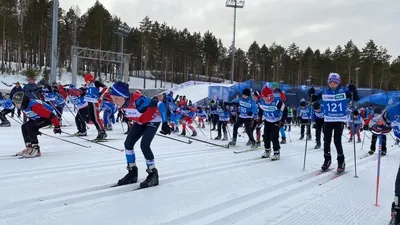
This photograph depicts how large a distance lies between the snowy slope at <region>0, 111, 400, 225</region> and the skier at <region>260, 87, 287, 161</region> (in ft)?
1.87

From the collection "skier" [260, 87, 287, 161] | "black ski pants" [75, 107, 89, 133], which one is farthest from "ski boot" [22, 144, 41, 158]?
"skier" [260, 87, 287, 161]

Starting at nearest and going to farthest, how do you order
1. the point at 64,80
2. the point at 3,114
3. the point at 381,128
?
the point at 381,128 < the point at 3,114 < the point at 64,80

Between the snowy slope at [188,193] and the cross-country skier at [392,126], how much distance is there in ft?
1.31

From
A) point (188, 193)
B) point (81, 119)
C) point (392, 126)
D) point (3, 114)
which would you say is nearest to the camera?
point (392, 126)

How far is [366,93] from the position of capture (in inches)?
1264

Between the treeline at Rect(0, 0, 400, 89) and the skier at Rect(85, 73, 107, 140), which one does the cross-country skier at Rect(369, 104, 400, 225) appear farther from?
the treeline at Rect(0, 0, 400, 89)

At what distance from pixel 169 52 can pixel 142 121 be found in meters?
59.5

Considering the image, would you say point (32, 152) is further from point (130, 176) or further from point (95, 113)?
point (95, 113)

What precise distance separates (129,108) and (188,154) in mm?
3568

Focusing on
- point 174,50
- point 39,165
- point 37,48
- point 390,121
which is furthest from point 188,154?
point 174,50

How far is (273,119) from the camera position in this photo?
8039mm

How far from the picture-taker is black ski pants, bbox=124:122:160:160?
498 cm

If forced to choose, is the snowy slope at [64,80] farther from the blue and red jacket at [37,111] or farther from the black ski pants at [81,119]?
the blue and red jacket at [37,111]

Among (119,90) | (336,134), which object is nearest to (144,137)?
(119,90)
